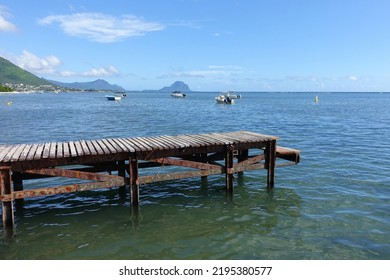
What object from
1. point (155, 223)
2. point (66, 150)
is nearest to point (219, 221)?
point (155, 223)

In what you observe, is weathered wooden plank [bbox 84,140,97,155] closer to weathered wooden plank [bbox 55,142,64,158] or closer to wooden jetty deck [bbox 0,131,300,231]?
wooden jetty deck [bbox 0,131,300,231]

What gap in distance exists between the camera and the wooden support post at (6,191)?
920 centimetres

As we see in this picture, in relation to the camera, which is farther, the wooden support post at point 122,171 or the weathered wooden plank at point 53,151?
the wooden support post at point 122,171

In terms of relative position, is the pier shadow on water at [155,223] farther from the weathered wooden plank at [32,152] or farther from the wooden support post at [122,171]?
the weathered wooden plank at [32,152]

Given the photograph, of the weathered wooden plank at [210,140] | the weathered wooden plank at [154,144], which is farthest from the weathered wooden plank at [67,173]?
the weathered wooden plank at [210,140]

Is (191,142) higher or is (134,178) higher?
(191,142)

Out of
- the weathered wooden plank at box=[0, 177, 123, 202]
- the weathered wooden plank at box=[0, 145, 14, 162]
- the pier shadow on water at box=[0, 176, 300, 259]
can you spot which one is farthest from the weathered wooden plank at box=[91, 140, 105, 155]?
the weathered wooden plank at box=[0, 145, 14, 162]

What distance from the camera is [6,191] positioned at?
9344mm

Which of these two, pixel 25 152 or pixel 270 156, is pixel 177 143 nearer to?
pixel 270 156

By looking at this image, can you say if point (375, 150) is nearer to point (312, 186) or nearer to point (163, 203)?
point (312, 186)

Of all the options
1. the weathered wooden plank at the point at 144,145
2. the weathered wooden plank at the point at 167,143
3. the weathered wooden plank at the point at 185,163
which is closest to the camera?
the weathered wooden plank at the point at 144,145

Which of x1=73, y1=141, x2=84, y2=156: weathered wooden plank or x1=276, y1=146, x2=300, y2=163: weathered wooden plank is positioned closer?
x1=73, y1=141, x2=84, y2=156: weathered wooden plank

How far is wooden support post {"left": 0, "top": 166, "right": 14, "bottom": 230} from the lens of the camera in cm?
920

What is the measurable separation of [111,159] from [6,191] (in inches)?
125
